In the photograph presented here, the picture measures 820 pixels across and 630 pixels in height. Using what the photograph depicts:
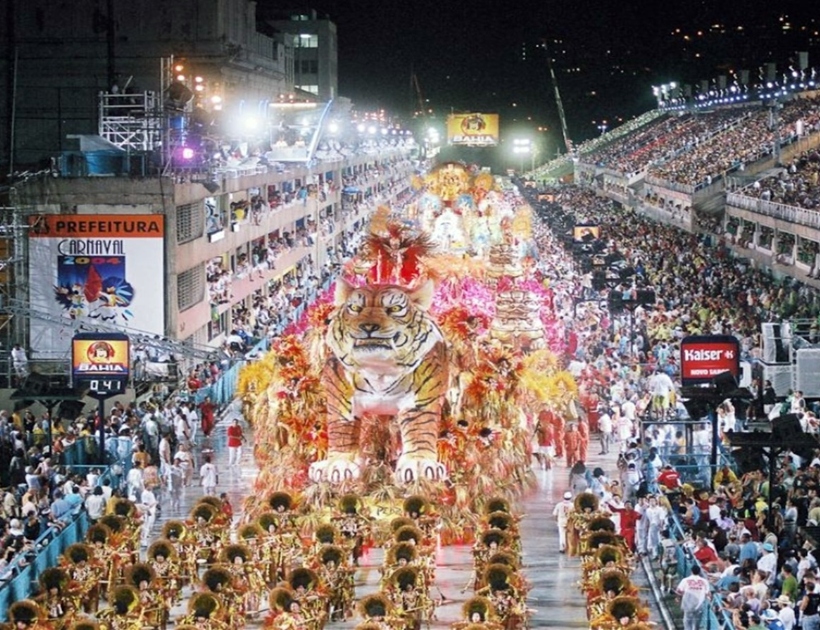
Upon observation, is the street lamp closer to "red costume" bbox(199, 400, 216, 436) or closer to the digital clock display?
"red costume" bbox(199, 400, 216, 436)

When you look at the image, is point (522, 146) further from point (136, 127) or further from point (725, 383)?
point (725, 383)

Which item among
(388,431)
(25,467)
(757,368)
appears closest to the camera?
(388,431)

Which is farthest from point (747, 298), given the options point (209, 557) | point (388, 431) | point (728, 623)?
point (728, 623)

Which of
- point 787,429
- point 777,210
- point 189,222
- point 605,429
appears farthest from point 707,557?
point 777,210

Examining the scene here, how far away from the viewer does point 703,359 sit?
88.3 ft

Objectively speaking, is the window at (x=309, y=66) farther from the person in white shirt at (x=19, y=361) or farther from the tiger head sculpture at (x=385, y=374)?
the tiger head sculpture at (x=385, y=374)

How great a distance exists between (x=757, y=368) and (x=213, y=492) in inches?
460

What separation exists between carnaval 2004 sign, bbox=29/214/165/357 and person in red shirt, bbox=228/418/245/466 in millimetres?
8945

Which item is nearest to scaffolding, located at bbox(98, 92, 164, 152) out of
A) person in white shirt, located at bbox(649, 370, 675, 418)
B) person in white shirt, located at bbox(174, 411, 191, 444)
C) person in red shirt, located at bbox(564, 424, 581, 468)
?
Answer: person in white shirt, located at bbox(174, 411, 191, 444)

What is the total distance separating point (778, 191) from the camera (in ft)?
182

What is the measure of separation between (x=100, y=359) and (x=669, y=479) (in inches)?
384

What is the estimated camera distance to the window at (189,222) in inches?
1514

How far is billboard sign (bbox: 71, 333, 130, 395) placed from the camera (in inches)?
1081

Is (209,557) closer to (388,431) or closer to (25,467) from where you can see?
(388,431)
